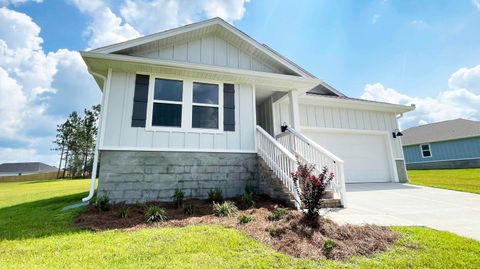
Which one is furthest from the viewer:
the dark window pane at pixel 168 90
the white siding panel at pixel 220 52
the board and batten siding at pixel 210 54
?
the white siding panel at pixel 220 52

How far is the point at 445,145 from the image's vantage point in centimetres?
2008

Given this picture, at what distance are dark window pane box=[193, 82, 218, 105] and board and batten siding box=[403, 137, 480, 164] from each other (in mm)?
23266

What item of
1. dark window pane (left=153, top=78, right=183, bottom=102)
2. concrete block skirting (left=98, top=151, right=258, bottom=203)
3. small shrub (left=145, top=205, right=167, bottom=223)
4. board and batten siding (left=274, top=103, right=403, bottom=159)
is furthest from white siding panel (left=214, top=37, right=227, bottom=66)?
small shrub (left=145, top=205, right=167, bottom=223)

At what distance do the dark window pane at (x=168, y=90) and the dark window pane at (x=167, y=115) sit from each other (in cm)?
24

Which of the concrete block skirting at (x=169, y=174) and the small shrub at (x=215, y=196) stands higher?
the concrete block skirting at (x=169, y=174)

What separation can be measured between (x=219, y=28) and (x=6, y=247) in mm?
7122

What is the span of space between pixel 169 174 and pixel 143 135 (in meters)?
1.29

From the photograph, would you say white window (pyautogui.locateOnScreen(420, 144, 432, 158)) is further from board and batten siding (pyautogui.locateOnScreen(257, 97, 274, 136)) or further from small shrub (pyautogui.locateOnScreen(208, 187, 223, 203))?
small shrub (pyautogui.locateOnScreen(208, 187, 223, 203))

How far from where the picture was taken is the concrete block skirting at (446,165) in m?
18.3

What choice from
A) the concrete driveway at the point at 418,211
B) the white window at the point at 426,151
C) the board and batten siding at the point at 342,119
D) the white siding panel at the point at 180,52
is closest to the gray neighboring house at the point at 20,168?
Result: the white siding panel at the point at 180,52

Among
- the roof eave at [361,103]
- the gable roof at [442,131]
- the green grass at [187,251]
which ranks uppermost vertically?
the gable roof at [442,131]

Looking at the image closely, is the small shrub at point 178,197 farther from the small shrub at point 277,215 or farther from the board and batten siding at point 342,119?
the board and batten siding at point 342,119

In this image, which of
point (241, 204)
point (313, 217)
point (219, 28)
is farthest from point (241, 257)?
point (219, 28)

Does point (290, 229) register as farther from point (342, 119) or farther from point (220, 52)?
point (342, 119)
